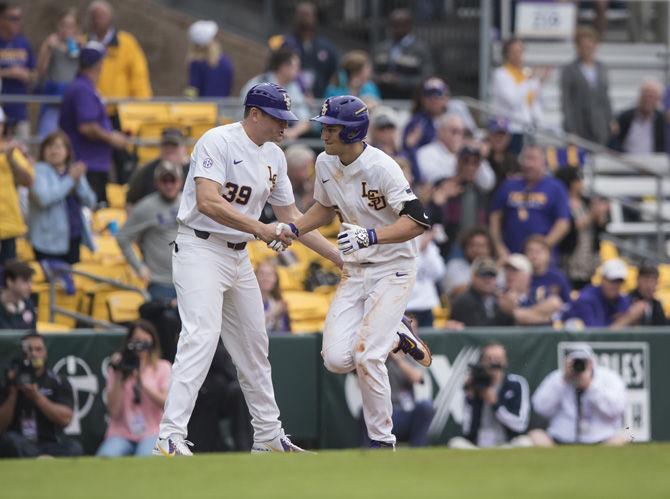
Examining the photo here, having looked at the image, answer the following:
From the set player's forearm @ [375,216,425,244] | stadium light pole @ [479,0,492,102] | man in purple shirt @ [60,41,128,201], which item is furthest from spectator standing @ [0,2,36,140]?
Answer: player's forearm @ [375,216,425,244]

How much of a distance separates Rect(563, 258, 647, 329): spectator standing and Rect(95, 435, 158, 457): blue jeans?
506 cm

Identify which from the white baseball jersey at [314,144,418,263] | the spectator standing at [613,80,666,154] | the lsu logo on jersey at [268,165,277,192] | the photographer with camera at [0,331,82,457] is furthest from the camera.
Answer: the spectator standing at [613,80,666,154]

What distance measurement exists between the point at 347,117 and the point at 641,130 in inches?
390

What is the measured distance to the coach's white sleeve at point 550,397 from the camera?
14180 millimetres

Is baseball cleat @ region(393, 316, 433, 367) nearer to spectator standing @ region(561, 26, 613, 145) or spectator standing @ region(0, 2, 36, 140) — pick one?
spectator standing @ region(0, 2, 36, 140)

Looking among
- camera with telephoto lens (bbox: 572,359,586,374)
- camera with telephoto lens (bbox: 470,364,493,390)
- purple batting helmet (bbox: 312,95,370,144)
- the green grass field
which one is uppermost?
purple batting helmet (bbox: 312,95,370,144)

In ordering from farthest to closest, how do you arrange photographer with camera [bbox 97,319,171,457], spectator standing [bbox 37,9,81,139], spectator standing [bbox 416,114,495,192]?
spectator standing [bbox 37,9,81,139], spectator standing [bbox 416,114,495,192], photographer with camera [bbox 97,319,171,457]

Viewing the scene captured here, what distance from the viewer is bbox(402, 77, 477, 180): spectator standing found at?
54.1 feet

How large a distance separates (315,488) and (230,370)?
611 centimetres

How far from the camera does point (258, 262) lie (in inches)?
573

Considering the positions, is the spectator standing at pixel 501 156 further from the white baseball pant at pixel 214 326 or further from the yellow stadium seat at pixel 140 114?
the white baseball pant at pixel 214 326

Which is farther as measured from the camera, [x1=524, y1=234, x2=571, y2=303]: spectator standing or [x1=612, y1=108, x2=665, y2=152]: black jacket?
[x1=612, y1=108, x2=665, y2=152]: black jacket

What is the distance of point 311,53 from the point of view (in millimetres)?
17859

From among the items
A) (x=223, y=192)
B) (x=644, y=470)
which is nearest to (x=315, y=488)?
(x=644, y=470)
